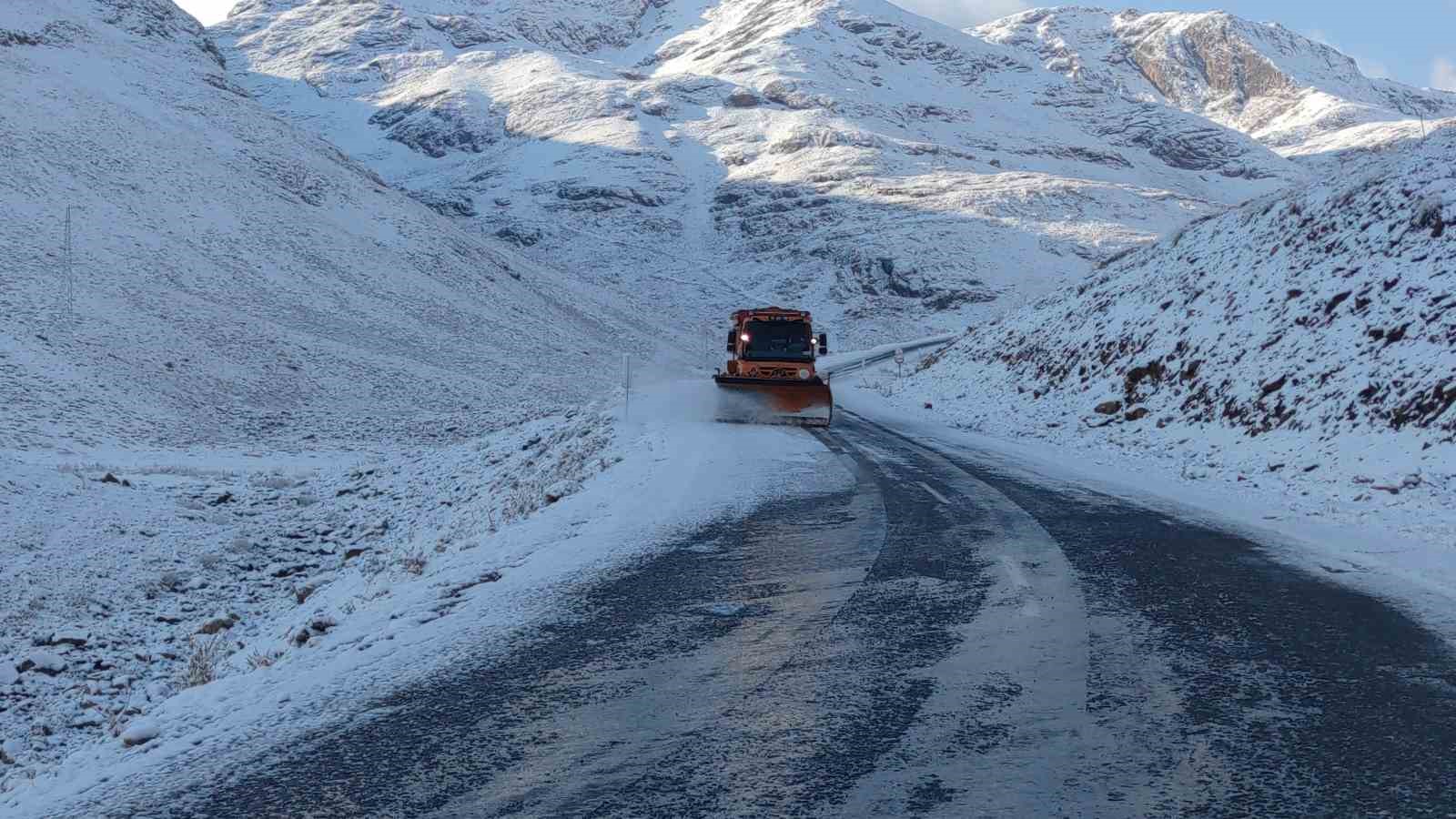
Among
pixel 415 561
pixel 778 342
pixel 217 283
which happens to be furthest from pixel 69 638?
pixel 217 283

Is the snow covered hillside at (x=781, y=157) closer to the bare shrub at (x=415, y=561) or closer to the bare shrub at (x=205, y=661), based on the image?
the bare shrub at (x=415, y=561)

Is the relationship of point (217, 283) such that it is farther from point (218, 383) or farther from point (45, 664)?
point (45, 664)

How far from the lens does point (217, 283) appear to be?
41.3 meters

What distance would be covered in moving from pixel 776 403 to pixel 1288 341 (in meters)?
9.90

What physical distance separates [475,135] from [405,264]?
98413 millimetres

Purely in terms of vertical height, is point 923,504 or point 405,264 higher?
point 405,264

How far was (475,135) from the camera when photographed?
474 ft

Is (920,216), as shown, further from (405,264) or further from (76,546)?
(76,546)

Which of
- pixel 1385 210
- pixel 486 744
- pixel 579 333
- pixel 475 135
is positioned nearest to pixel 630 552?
pixel 486 744

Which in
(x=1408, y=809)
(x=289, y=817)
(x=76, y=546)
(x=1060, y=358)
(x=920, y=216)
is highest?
(x=920, y=216)

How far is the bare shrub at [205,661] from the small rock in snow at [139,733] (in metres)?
1.66

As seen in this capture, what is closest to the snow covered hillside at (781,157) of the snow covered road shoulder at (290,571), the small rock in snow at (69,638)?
the snow covered road shoulder at (290,571)

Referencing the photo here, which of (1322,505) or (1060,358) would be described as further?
(1060,358)

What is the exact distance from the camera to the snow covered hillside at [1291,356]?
1285 centimetres
